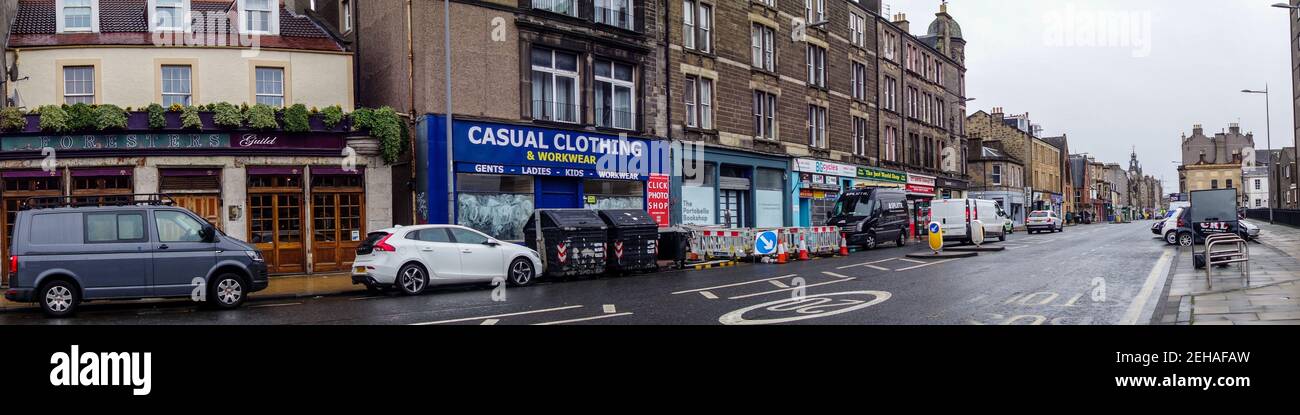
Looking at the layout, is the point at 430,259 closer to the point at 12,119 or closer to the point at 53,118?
the point at 53,118

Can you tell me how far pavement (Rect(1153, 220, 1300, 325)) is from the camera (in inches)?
360

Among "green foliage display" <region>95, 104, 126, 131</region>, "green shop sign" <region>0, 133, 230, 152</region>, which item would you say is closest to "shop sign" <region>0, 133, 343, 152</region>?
"green shop sign" <region>0, 133, 230, 152</region>

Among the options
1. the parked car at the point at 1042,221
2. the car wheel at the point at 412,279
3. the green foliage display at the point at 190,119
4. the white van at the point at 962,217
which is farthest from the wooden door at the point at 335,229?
the parked car at the point at 1042,221

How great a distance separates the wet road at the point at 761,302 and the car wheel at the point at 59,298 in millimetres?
209

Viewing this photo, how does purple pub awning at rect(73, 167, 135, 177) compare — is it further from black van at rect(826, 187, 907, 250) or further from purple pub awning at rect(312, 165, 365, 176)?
black van at rect(826, 187, 907, 250)

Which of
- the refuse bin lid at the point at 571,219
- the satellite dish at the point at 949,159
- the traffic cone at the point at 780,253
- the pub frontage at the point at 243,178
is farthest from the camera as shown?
the satellite dish at the point at 949,159

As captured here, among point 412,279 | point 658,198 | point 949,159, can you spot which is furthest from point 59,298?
point 949,159

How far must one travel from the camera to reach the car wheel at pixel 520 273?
54.4 ft

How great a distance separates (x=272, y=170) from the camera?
20016 mm

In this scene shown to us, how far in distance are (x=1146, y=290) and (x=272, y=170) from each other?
1897cm

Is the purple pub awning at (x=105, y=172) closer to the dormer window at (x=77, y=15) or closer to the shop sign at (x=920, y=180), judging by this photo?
the dormer window at (x=77, y=15)

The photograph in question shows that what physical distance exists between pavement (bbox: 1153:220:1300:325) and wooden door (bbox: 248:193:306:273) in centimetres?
1838

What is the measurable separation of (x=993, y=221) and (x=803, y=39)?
11473mm
